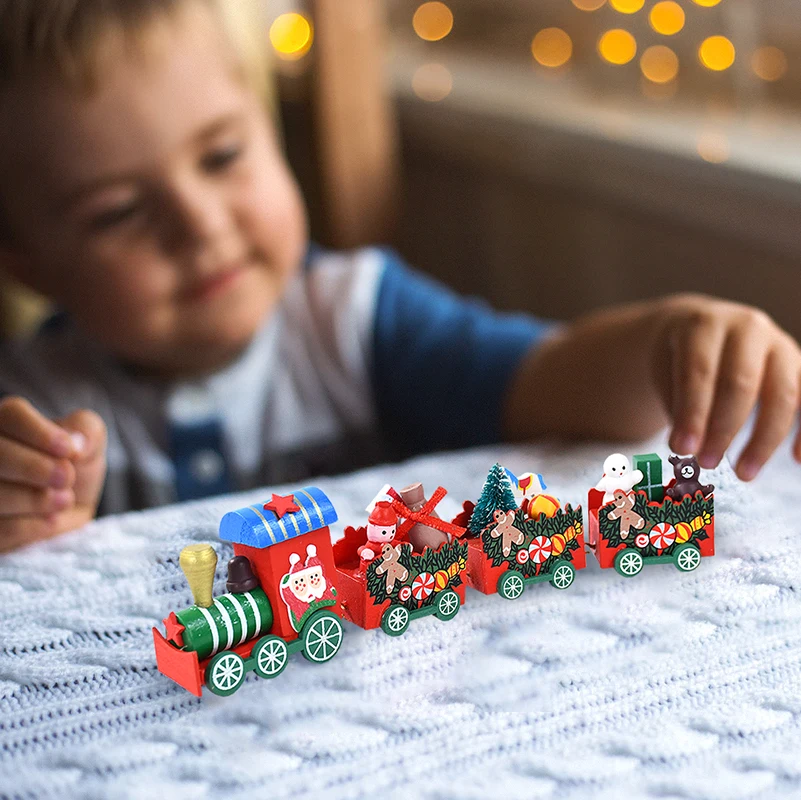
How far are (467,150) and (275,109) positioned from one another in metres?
0.21

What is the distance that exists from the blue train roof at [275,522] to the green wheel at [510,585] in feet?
0.25

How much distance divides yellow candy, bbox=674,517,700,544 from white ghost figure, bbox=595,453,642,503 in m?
0.03

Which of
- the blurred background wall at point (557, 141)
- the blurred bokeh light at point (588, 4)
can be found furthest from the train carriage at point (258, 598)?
the blurred bokeh light at point (588, 4)

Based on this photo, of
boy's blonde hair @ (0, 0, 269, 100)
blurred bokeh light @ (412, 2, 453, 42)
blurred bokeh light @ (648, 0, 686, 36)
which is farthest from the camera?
blurred bokeh light @ (412, 2, 453, 42)

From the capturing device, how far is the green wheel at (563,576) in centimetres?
38

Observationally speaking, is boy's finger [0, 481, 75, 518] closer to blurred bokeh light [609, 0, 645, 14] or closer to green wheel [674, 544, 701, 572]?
green wheel [674, 544, 701, 572]

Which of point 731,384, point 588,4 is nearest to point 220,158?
point 731,384

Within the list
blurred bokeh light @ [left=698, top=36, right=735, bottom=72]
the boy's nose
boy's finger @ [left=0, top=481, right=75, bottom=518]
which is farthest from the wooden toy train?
blurred bokeh light @ [left=698, top=36, right=735, bottom=72]

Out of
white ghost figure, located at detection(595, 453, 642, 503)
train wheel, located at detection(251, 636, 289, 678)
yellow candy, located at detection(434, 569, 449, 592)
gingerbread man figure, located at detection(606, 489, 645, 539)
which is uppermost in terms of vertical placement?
white ghost figure, located at detection(595, 453, 642, 503)

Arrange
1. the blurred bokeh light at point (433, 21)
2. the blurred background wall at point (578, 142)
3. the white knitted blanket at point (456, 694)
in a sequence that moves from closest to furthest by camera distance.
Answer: the white knitted blanket at point (456, 694)
the blurred background wall at point (578, 142)
the blurred bokeh light at point (433, 21)

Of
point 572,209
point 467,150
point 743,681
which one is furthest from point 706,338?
point 467,150

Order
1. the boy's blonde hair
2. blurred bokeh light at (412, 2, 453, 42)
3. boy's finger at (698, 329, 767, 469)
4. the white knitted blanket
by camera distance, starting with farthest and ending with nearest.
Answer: blurred bokeh light at (412, 2, 453, 42) < the boy's blonde hair < boy's finger at (698, 329, 767, 469) < the white knitted blanket

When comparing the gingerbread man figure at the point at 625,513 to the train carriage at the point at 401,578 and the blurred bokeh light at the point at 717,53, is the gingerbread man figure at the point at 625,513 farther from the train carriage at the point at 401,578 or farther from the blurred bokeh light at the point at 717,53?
the blurred bokeh light at the point at 717,53

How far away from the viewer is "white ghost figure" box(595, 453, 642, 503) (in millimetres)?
370
